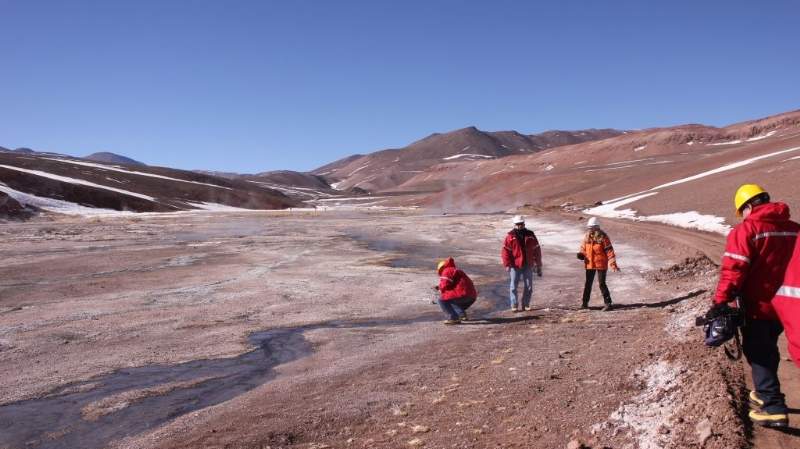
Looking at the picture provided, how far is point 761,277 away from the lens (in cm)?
481

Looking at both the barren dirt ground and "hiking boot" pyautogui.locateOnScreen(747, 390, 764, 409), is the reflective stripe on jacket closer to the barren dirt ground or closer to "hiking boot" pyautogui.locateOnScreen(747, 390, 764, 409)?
the barren dirt ground

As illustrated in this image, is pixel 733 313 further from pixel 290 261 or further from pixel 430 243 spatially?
pixel 430 243

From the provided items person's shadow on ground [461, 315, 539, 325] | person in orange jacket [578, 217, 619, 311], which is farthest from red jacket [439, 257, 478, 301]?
person in orange jacket [578, 217, 619, 311]

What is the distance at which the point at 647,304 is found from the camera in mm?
12383

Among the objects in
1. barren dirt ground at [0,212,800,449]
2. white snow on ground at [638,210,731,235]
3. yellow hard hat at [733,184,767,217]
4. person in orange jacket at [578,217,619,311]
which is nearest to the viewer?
yellow hard hat at [733,184,767,217]

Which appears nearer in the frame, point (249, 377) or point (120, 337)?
point (249, 377)

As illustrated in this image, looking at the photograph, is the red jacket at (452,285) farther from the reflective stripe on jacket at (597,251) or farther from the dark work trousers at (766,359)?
the dark work trousers at (766,359)

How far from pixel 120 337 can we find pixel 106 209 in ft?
237

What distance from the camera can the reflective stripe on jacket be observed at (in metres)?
11.9

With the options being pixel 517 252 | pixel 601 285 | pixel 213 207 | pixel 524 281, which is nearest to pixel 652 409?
pixel 601 285

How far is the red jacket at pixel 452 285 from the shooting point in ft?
37.4

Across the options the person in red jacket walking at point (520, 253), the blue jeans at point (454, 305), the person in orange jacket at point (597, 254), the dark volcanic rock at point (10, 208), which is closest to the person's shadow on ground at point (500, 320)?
the blue jeans at point (454, 305)

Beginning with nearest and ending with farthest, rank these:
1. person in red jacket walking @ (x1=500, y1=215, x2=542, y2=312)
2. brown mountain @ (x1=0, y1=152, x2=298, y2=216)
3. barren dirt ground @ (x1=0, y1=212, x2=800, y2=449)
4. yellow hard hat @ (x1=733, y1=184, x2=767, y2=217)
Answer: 1. yellow hard hat @ (x1=733, y1=184, x2=767, y2=217)
2. barren dirt ground @ (x1=0, y1=212, x2=800, y2=449)
3. person in red jacket walking @ (x1=500, y1=215, x2=542, y2=312)
4. brown mountain @ (x1=0, y1=152, x2=298, y2=216)

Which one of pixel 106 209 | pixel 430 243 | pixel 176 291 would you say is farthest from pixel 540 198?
pixel 176 291
